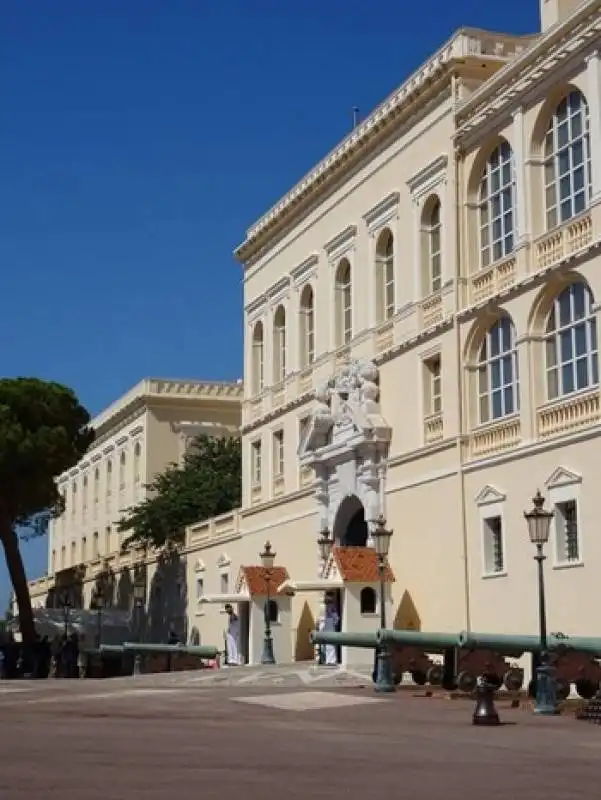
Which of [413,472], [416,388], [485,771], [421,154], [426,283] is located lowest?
[485,771]

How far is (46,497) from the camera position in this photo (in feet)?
167

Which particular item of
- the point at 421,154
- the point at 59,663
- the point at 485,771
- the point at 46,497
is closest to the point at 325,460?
the point at 421,154

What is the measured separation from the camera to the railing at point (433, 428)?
31.0 meters

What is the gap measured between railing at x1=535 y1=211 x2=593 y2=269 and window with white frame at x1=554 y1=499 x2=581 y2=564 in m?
4.91

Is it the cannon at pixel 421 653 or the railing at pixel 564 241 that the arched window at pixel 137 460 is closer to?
the cannon at pixel 421 653

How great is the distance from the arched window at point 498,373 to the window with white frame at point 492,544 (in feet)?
7.50

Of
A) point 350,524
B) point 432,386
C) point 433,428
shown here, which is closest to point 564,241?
point 432,386

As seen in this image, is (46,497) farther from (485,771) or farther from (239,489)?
(485,771)

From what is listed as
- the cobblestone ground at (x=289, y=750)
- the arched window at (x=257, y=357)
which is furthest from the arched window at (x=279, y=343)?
the cobblestone ground at (x=289, y=750)

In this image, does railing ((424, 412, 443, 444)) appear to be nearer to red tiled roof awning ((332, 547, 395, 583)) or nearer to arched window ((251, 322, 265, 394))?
red tiled roof awning ((332, 547, 395, 583))

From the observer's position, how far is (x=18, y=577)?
50.8 metres

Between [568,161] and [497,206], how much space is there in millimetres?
2998

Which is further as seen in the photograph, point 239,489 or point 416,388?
point 239,489

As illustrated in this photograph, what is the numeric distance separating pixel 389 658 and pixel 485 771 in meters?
12.9
